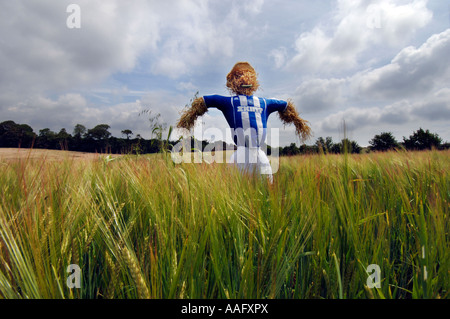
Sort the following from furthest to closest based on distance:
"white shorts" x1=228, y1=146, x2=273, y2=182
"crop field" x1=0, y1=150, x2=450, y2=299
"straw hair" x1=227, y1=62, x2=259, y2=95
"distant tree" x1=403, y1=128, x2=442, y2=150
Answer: "distant tree" x1=403, y1=128, x2=442, y2=150 → "straw hair" x1=227, y1=62, x2=259, y2=95 → "white shorts" x1=228, y1=146, x2=273, y2=182 → "crop field" x1=0, y1=150, x2=450, y2=299

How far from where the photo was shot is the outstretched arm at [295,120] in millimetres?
2453

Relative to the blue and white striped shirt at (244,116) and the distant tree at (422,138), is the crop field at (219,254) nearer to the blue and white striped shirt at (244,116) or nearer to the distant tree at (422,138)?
the blue and white striped shirt at (244,116)

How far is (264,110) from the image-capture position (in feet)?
7.39

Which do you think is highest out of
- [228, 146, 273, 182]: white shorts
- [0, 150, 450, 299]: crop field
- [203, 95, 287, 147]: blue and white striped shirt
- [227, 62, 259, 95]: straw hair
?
[227, 62, 259, 95]: straw hair

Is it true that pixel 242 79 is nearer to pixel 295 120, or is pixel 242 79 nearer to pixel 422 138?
pixel 295 120

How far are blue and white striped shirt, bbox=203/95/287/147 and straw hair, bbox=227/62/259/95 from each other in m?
0.14

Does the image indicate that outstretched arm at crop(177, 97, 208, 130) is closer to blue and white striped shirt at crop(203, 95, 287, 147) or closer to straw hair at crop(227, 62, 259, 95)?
blue and white striped shirt at crop(203, 95, 287, 147)

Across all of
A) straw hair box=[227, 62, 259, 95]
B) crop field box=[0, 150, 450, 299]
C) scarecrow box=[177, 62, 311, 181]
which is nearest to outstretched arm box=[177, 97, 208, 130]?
scarecrow box=[177, 62, 311, 181]

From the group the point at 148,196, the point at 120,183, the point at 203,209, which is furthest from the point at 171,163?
the point at 203,209

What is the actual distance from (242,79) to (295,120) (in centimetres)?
76

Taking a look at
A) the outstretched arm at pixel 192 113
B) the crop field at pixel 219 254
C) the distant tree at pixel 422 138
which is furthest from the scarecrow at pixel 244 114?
the distant tree at pixel 422 138

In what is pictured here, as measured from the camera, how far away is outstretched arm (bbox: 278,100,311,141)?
2.45 m
